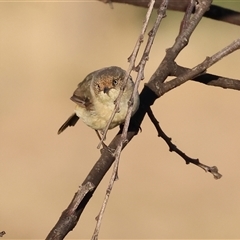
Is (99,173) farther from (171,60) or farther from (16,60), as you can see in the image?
(16,60)

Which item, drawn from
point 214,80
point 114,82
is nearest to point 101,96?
point 114,82

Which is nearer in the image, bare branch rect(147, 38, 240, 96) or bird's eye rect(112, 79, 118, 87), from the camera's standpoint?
bare branch rect(147, 38, 240, 96)

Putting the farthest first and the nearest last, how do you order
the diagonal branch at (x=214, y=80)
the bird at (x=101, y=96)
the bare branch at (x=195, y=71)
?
the bird at (x=101, y=96) → the diagonal branch at (x=214, y=80) → the bare branch at (x=195, y=71)

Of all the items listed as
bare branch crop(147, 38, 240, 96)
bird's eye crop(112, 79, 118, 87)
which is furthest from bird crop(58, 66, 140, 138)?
bare branch crop(147, 38, 240, 96)

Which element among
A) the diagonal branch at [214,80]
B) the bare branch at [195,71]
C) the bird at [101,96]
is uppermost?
the bird at [101,96]

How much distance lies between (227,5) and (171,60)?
924 cm

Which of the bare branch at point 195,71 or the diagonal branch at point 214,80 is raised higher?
the diagonal branch at point 214,80

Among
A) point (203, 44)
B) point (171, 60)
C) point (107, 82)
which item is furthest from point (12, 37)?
point (171, 60)

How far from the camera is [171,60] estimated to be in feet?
9.12

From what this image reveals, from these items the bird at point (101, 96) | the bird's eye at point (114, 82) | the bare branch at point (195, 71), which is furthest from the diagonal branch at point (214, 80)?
the bird's eye at point (114, 82)

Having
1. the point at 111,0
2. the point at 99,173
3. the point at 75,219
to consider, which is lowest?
the point at 75,219

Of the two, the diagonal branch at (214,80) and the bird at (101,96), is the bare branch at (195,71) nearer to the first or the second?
the diagonal branch at (214,80)

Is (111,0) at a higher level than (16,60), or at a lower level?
lower

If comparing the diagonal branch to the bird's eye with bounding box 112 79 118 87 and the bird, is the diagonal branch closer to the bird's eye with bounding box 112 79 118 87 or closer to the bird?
the bird
